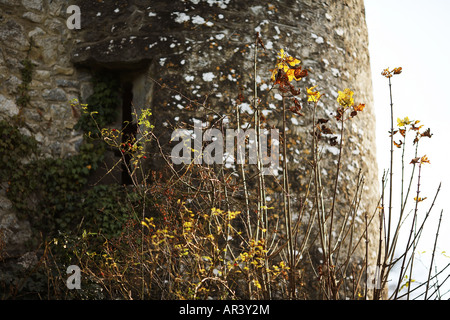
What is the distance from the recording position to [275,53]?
419 cm

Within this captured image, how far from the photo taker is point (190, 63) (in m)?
4.05

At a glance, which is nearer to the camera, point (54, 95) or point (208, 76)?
point (208, 76)

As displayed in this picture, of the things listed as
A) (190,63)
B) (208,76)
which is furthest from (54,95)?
(208,76)

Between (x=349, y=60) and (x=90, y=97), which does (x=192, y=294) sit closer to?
(x=90, y=97)

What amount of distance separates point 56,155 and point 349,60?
3.02m

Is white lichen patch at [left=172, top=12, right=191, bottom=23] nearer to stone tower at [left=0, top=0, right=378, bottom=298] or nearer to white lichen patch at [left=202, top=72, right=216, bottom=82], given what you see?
stone tower at [left=0, top=0, right=378, bottom=298]

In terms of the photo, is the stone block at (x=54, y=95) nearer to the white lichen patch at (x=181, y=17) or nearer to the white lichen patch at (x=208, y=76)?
the white lichen patch at (x=181, y=17)

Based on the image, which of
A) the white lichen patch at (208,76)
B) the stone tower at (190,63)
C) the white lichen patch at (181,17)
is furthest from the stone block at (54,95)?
the white lichen patch at (208,76)

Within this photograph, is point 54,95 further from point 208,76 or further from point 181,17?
point 208,76

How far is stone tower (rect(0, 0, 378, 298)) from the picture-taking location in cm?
401

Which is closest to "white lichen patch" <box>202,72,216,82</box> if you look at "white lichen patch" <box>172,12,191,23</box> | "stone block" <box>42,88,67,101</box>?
"white lichen patch" <box>172,12,191,23</box>

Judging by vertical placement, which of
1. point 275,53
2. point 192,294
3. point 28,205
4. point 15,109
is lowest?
point 192,294
